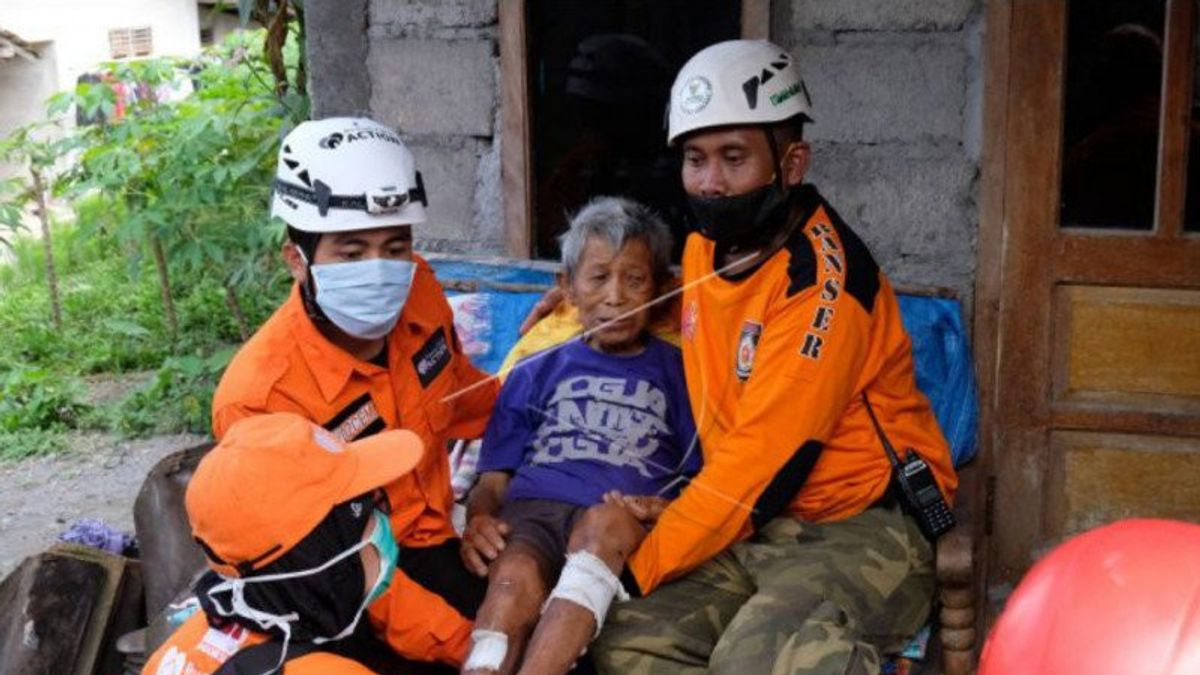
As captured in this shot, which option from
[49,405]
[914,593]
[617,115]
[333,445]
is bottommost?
[49,405]

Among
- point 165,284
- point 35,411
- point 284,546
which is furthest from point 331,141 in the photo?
point 165,284

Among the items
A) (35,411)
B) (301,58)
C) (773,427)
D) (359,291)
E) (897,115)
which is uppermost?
(301,58)

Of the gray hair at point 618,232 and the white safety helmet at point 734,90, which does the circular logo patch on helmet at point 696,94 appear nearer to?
the white safety helmet at point 734,90

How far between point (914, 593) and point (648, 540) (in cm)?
69

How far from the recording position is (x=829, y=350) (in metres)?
3.46

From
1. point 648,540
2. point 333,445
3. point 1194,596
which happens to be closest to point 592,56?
point 648,540

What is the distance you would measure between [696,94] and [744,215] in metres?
0.33

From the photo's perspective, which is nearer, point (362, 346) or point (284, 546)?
point (284, 546)

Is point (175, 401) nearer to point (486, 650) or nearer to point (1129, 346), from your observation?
point (486, 650)

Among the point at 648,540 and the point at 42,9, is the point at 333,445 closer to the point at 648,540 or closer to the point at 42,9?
the point at 648,540

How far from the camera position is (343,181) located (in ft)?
11.4

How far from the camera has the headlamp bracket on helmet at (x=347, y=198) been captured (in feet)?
11.3

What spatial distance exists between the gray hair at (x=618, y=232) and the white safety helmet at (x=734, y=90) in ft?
1.06

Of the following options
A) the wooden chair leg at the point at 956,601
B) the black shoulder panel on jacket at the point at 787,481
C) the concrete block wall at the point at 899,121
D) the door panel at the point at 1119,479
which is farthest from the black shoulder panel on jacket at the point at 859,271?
the door panel at the point at 1119,479
